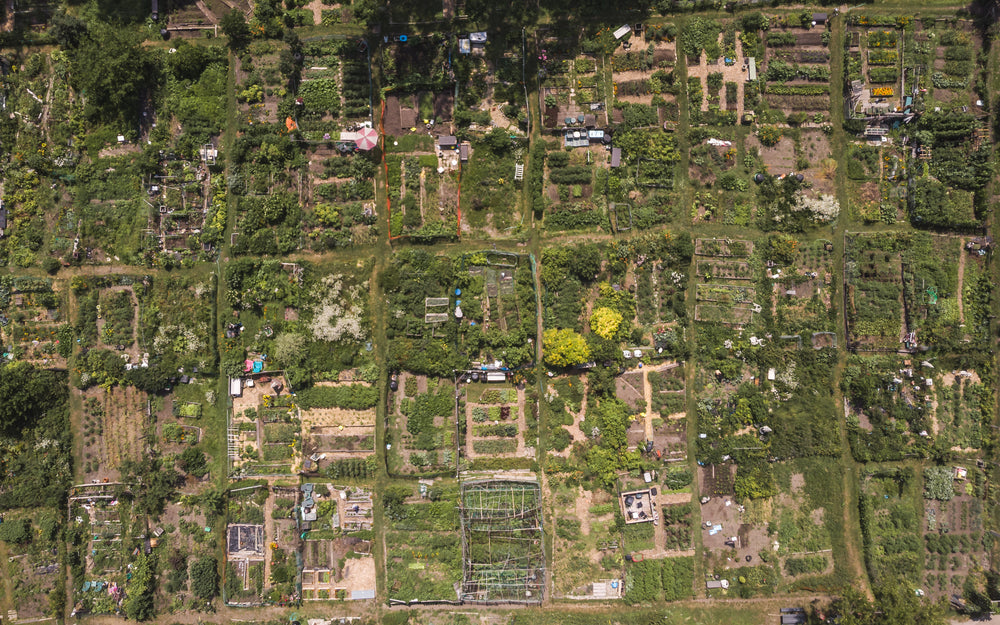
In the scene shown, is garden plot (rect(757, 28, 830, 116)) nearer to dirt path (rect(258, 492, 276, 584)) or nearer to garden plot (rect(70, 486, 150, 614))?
dirt path (rect(258, 492, 276, 584))

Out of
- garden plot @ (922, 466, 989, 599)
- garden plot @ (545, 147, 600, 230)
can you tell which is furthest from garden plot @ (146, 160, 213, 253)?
garden plot @ (922, 466, 989, 599)

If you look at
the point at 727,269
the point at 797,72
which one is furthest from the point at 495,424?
the point at 797,72

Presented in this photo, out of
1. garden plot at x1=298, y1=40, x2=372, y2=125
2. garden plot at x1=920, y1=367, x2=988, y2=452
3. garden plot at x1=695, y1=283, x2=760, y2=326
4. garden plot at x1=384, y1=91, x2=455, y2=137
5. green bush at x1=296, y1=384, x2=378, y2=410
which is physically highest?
garden plot at x1=298, y1=40, x2=372, y2=125

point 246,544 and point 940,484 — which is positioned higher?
point 940,484

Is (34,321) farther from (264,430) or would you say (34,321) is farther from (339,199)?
(339,199)

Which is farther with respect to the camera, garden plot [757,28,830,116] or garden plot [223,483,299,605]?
garden plot [757,28,830,116]

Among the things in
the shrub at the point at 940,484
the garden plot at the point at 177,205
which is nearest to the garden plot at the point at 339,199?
the garden plot at the point at 177,205

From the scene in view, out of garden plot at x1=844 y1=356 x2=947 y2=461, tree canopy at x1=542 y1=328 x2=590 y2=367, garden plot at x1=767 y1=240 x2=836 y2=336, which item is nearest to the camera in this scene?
tree canopy at x1=542 y1=328 x2=590 y2=367
